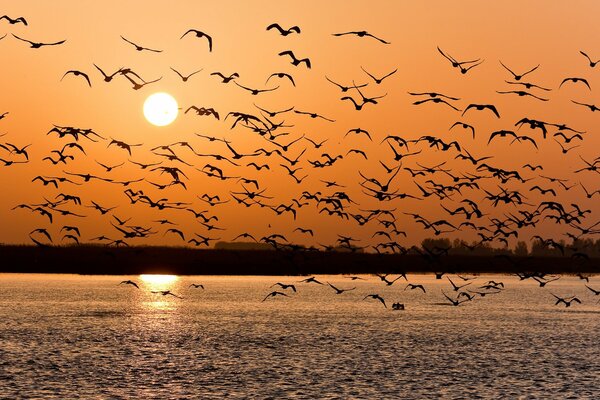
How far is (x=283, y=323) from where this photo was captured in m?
114

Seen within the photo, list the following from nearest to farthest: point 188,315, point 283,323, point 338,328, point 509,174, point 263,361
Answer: point 509,174 → point 263,361 → point 338,328 → point 283,323 → point 188,315

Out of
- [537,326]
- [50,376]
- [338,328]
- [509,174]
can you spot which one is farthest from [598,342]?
[50,376]

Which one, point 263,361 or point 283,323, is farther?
point 283,323

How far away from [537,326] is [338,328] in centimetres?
2379

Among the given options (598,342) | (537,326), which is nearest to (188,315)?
(537,326)

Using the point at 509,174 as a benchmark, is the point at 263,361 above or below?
below

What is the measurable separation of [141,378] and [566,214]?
29229 mm

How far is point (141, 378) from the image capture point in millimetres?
64500

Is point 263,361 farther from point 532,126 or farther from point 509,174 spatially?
point 532,126

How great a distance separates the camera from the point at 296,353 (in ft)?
261

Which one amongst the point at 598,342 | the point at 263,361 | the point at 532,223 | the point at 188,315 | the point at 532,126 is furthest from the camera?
the point at 188,315

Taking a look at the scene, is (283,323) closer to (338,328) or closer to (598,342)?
(338,328)

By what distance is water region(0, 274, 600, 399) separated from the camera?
59.6 m

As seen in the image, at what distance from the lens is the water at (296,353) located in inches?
2346
